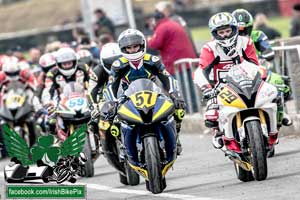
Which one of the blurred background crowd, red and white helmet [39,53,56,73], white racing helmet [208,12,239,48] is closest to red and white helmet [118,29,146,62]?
white racing helmet [208,12,239,48]

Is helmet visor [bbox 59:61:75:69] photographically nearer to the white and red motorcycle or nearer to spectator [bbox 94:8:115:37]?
the white and red motorcycle

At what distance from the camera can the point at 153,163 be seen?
577 inches

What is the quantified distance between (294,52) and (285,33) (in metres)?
27.9

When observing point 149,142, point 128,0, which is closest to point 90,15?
point 128,0

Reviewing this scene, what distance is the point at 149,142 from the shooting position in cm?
1473

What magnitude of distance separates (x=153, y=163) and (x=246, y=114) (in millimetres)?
1155

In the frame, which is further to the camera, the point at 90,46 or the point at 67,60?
the point at 90,46

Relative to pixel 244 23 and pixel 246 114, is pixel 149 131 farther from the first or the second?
pixel 244 23

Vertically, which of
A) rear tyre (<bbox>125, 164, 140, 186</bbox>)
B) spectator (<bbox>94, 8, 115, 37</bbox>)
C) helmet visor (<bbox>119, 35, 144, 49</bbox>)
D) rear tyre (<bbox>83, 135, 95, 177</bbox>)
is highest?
helmet visor (<bbox>119, 35, 144, 49</bbox>)

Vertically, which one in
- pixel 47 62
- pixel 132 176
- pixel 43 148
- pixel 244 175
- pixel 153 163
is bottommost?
pixel 132 176

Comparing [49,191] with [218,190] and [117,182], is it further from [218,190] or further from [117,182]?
[117,182]

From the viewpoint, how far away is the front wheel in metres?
14.7

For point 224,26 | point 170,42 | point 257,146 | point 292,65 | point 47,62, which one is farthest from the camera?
point 170,42

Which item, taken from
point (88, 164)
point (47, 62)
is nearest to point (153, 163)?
point (88, 164)
